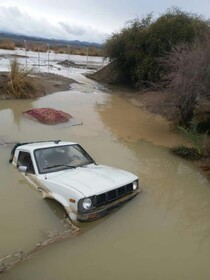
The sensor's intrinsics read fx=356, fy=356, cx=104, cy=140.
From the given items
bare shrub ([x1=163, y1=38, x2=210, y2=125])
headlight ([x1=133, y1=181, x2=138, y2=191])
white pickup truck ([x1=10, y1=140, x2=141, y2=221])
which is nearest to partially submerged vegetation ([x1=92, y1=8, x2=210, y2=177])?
bare shrub ([x1=163, y1=38, x2=210, y2=125])

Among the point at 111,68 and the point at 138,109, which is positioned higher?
the point at 111,68

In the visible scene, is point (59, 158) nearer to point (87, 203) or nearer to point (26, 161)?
point (26, 161)

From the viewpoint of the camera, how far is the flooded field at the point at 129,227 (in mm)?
5801

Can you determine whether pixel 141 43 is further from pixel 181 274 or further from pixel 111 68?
pixel 181 274

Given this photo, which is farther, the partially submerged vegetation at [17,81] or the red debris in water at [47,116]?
the partially submerged vegetation at [17,81]

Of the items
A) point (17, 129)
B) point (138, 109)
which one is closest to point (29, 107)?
point (17, 129)

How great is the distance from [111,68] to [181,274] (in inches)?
1011

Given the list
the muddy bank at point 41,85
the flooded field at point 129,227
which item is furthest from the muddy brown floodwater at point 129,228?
the muddy bank at point 41,85

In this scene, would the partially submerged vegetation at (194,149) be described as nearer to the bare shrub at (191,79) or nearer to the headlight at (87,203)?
the bare shrub at (191,79)

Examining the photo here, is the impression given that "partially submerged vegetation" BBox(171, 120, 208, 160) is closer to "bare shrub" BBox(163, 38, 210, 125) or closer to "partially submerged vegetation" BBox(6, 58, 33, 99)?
"bare shrub" BBox(163, 38, 210, 125)

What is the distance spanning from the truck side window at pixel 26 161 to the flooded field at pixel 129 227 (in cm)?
34

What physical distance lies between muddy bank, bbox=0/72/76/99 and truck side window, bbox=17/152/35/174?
12370mm

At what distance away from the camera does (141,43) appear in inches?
1027

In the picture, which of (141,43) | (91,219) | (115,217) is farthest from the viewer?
(141,43)
